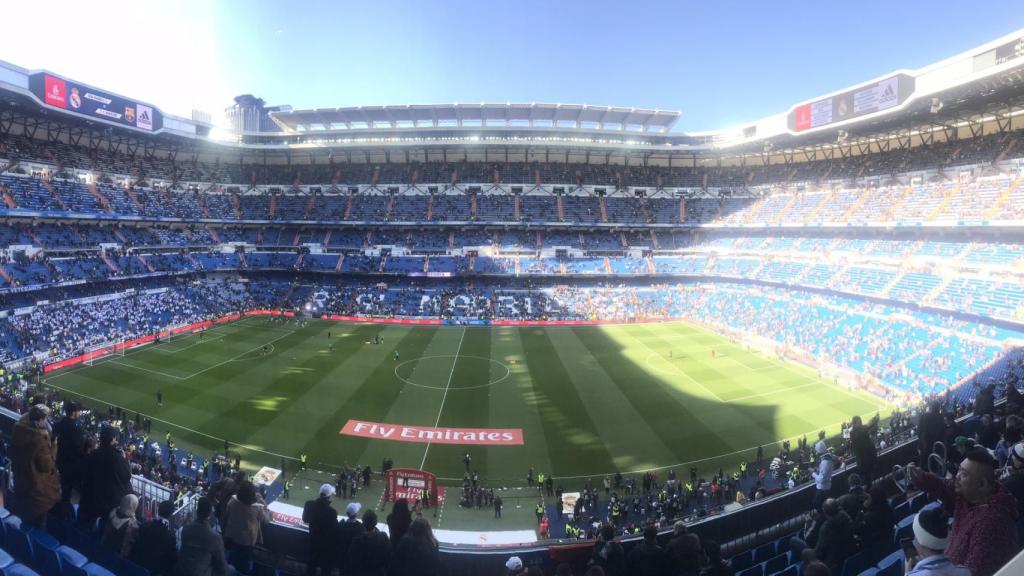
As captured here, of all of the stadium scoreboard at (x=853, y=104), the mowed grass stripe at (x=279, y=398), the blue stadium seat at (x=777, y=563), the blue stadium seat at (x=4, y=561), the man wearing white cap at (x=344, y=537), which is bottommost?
the mowed grass stripe at (x=279, y=398)

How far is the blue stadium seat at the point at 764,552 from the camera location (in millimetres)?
8180

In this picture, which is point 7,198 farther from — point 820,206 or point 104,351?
point 820,206

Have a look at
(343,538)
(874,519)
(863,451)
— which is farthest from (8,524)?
(863,451)

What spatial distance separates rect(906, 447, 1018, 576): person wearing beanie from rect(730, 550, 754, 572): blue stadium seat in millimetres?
4239

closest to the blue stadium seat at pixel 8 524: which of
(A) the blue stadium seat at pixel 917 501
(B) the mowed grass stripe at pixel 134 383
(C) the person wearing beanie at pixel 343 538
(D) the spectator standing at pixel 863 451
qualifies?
(C) the person wearing beanie at pixel 343 538

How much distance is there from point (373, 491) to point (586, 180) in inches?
2206

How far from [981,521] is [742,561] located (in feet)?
15.8

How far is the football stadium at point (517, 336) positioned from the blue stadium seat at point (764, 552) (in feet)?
0.35

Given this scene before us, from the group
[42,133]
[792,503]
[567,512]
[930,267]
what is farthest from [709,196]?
[42,133]

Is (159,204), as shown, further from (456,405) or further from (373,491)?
(373,491)

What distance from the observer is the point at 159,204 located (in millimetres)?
56375

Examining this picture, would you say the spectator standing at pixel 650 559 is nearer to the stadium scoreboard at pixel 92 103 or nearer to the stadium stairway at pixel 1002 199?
the stadium stairway at pixel 1002 199

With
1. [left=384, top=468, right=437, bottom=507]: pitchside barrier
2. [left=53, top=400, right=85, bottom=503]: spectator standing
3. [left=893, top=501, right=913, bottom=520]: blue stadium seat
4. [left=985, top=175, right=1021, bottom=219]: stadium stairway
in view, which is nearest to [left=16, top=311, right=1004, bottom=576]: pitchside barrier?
[left=893, top=501, right=913, bottom=520]: blue stadium seat

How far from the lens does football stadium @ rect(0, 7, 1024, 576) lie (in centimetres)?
646
